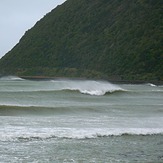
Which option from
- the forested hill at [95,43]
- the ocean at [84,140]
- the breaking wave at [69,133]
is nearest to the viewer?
the ocean at [84,140]

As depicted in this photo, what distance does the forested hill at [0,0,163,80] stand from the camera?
88812 mm

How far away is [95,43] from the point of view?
103750 millimetres

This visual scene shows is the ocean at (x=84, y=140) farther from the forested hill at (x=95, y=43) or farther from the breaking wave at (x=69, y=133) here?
the forested hill at (x=95, y=43)

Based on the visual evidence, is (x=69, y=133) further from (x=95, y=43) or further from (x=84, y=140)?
(x=95, y=43)

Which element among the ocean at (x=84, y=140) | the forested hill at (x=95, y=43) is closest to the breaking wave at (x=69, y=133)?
the ocean at (x=84, y=140)

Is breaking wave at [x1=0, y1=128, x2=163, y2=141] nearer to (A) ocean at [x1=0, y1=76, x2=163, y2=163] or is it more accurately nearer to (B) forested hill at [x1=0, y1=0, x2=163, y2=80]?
(A) ocean at [x1=0, y1=76, x2=163, y2=163]

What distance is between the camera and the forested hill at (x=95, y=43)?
8881 centimetres

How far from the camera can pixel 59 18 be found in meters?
124

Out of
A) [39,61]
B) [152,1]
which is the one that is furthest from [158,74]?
[39,61]

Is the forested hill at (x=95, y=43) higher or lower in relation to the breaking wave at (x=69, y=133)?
higher

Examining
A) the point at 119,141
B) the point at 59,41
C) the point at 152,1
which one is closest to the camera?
the point at 119,141

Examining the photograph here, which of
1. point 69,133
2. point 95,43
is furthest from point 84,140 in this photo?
point 95,43

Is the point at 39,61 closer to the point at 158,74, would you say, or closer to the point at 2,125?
the point at 158,74

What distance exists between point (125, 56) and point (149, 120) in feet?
236
